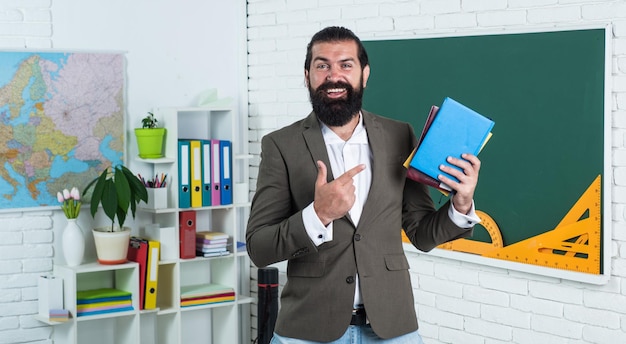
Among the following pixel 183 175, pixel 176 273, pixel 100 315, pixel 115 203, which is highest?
pixel 183 175

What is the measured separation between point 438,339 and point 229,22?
7.18 feet

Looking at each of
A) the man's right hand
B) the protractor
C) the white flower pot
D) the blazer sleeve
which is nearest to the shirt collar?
the blazer sleeve

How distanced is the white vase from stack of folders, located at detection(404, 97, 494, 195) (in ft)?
8.46

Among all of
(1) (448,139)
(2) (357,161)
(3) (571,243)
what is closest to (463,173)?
(1) (448,139)

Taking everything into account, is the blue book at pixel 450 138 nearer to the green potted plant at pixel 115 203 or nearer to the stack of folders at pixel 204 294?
the green potted plant at pixel 115 203

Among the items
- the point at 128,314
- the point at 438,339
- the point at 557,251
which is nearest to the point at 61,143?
the point at 128,314

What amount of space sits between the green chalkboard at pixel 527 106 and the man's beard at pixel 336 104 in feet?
4.73

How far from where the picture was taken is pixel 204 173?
4.61 metres

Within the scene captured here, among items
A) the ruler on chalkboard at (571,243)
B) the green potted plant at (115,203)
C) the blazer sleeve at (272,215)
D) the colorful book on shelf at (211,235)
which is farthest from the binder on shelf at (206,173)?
the blazer sleeve at (272,215)

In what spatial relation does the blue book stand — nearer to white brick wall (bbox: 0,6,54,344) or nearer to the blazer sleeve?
the blazer sleeve

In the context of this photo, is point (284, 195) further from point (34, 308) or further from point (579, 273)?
point (34, 308)

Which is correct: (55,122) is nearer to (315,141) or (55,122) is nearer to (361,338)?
(315,141)

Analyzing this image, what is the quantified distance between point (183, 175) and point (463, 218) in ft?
8.63

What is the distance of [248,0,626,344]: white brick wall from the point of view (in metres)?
3.23
